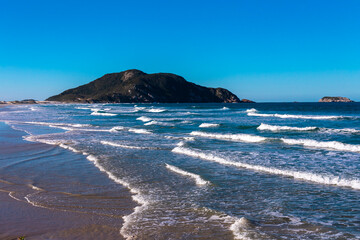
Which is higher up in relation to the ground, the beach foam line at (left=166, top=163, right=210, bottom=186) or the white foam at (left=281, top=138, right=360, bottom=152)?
the white foam at (left=281, top=138, right=360, bottom=152)

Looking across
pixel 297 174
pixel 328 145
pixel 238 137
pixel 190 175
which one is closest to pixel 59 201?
pixel 190 175

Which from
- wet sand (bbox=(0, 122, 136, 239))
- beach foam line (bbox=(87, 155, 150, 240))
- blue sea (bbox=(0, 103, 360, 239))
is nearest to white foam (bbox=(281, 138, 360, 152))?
blue sea (bbox=(0, 103, 360, 239))

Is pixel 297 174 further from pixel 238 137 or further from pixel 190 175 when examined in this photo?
pixel 238 137

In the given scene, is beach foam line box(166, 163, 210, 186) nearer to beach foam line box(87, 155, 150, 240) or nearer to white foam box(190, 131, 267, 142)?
beach foam line box(87, 155, 150, 240)

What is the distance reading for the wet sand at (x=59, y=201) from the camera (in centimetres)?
545

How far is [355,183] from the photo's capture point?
8.40m

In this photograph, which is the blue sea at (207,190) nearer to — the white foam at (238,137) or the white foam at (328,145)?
the white foam at (328,145)

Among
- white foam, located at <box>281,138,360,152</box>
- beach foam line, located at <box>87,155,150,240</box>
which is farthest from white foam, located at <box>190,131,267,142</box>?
beach foam line, located at <box>87,155,150,240</box>

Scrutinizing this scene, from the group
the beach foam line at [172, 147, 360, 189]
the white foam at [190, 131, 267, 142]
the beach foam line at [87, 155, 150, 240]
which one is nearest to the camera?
the beach foam line at [87, 155, 150, 240]

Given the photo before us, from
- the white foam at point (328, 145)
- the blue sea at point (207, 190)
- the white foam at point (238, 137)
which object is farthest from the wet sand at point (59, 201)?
the white foam at point (328, 145)

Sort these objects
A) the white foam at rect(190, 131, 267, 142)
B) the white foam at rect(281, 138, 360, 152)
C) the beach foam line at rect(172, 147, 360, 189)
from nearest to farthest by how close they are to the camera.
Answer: the beach foam line at rect(172, 147, 360, 189) → the white foam at rect(281, 138, 360, 152) → the white foam at rect(190, 131, 267, 142)

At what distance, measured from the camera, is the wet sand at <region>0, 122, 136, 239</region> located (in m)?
5.45

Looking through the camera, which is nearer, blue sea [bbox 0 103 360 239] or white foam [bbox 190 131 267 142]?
blue sea [bbox 0 103 360 239]

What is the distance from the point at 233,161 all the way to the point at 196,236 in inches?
279
